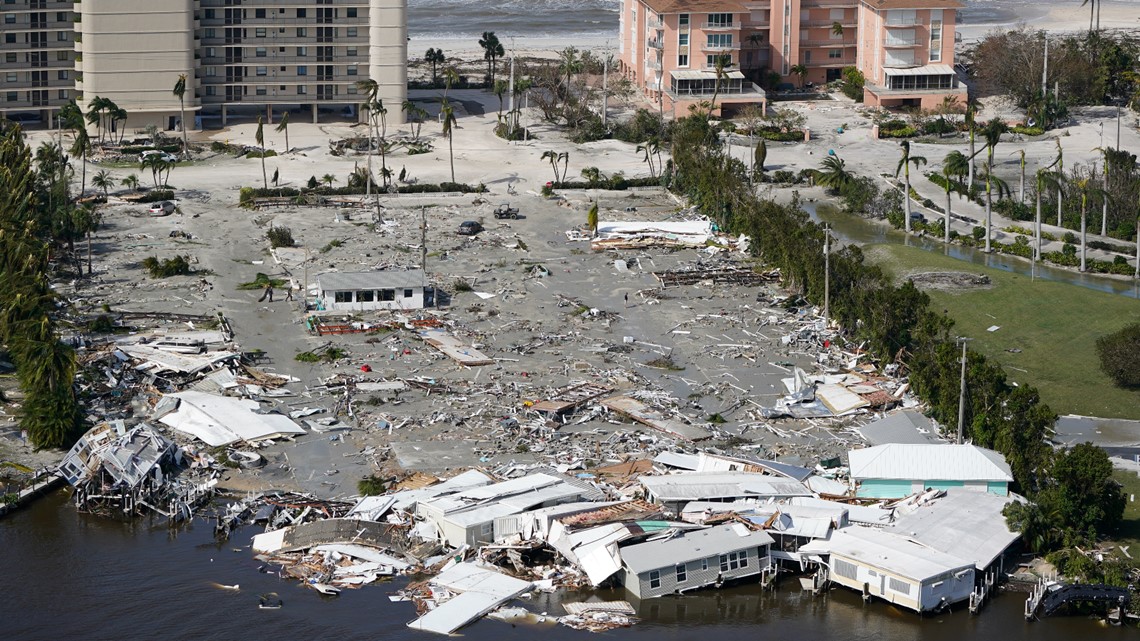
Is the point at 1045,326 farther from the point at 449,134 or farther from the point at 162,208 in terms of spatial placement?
the point at 162,208

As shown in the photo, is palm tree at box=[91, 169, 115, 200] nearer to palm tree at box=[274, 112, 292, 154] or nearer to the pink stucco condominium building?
palm tree at box=[274, 112, 292, 154]

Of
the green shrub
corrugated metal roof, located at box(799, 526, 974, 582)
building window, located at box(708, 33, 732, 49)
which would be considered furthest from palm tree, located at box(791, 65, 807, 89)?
corrugated metal roof, located at box(799, 526, 974, 582)

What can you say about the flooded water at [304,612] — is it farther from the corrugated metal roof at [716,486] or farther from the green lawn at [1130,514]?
the green lawn at [1130,514]

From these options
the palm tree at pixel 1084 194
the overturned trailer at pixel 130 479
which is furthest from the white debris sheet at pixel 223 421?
the palm tree at pixel 1084 194

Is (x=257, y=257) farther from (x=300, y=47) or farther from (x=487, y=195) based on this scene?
(x=300, y=47)

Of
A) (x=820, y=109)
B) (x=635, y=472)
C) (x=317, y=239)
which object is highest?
(x=820, y=109)

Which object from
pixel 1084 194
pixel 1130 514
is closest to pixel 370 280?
pixel 1130 514

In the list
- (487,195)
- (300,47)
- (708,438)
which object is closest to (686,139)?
(487,195)
